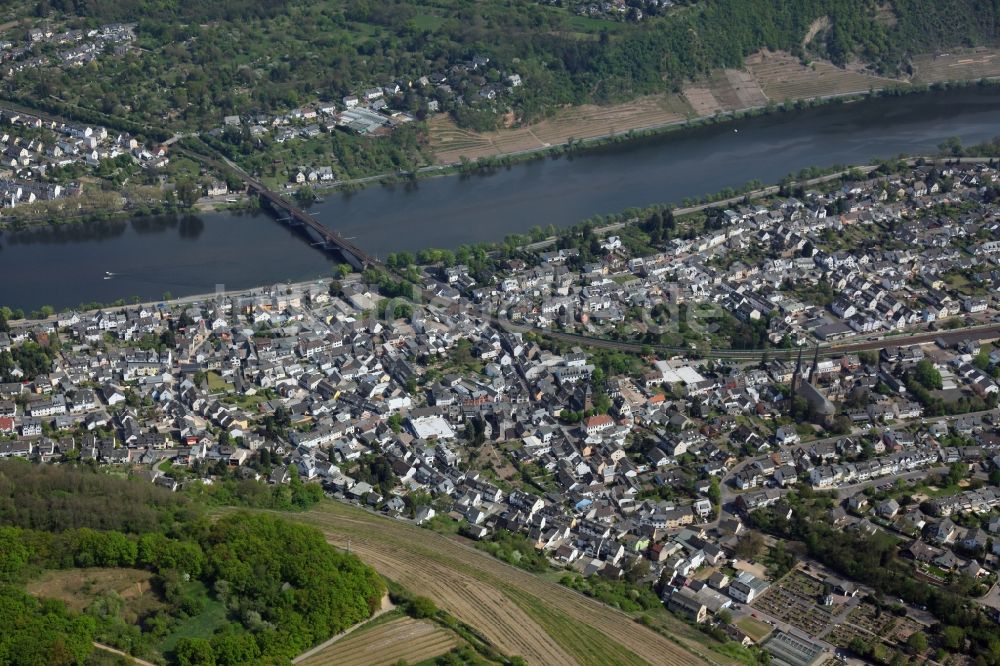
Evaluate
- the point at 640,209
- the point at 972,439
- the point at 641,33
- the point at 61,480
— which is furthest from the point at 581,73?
the point at 61,480

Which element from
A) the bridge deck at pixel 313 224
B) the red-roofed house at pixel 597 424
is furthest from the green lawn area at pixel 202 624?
the bridge deck at pixel 313 224

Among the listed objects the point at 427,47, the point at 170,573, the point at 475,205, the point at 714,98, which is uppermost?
the point at 427,47

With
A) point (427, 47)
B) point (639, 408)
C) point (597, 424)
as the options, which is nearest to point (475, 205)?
point (427, 47)

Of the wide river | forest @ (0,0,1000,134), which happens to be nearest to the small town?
the wide river

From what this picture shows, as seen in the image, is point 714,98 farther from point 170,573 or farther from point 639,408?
point 170,573

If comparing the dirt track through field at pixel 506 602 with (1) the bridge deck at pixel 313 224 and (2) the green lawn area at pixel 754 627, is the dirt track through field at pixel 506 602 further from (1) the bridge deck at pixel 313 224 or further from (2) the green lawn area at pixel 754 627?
(1) the bridge deck at pixel 313 224

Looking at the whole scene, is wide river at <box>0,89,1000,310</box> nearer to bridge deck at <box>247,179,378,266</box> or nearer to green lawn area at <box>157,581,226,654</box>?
bridge deck at <box>247,179,378,266</box>
